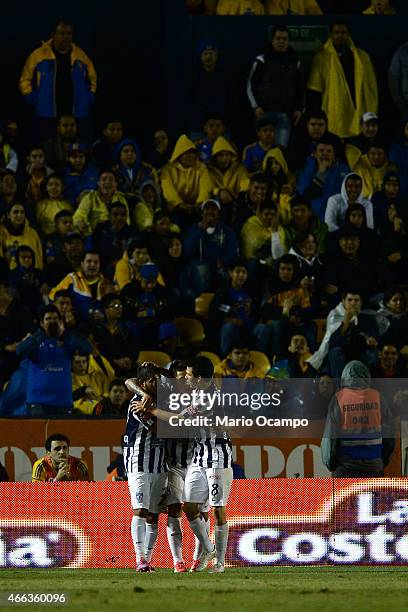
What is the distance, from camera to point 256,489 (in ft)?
40.3

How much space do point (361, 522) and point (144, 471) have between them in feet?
6.27

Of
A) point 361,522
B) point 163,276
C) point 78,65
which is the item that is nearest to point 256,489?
point 361,522

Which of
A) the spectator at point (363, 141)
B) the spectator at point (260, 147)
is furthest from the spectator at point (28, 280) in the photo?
the spectator at point (363, 141)

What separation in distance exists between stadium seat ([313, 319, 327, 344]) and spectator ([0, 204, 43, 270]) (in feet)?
10.2

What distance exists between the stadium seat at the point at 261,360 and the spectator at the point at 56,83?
4.47m

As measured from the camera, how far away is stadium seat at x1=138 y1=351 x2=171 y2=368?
15531mm

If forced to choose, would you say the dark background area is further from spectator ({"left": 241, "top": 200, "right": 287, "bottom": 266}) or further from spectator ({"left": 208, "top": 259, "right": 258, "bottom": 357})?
spectator ({"left": 208, "top": 259, "right": 258, "bottom": 357})

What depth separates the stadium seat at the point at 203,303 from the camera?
16.5 metres

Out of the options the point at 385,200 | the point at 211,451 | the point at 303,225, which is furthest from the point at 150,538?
the point at 385,200

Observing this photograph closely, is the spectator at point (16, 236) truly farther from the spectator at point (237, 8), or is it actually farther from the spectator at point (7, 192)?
the spectator at point (237, 8)

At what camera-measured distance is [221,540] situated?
1155cm

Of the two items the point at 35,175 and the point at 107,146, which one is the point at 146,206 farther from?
the point at 35,175

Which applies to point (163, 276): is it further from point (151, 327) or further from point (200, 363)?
point (200, 363)

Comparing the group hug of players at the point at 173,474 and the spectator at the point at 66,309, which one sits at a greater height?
the spectator at the point at 66,309
